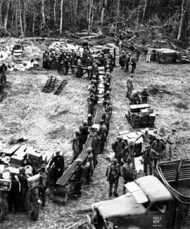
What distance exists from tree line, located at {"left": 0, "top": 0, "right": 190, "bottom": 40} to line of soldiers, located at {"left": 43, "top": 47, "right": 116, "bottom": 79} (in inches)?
568

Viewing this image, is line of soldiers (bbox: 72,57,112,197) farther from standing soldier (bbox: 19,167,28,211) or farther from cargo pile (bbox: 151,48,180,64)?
cargo pile (bbox: 151,48,180,64)

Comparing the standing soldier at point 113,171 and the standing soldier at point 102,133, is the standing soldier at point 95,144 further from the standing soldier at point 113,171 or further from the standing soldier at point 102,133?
the standing soldier at point 113,171

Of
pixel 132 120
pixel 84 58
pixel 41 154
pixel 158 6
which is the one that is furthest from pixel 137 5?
pixel 41 154

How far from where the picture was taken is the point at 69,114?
21031 millimetres

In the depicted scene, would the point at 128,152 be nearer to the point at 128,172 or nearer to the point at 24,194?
the point at 128,172

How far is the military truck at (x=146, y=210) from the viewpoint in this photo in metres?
9.99

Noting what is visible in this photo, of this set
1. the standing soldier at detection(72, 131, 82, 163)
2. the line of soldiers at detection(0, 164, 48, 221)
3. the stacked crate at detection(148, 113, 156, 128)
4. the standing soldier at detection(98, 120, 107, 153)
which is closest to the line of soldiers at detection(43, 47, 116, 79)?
the stacked crate at detection(148, 113, 156, 128)

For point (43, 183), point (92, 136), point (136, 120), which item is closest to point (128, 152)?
point (92, 136)

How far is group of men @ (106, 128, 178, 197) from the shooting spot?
42.7 feet

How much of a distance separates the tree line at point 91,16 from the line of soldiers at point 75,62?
47.3 ft

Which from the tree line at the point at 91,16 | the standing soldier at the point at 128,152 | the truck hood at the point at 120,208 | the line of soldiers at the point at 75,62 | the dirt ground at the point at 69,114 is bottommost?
the dirt ground at the point at 69,114

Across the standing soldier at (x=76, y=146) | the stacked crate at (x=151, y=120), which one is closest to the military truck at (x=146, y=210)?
the standing soldier at (x=76, y=146)

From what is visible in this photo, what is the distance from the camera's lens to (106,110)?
61.9 feet

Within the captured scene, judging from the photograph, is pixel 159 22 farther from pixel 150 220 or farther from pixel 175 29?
pixel 150 220
